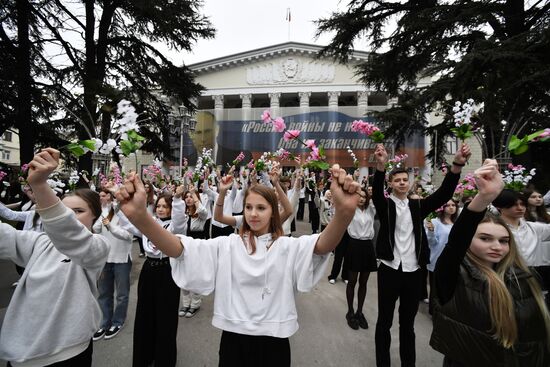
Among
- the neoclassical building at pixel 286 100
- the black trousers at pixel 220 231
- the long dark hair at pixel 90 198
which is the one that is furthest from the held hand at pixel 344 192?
the neoclassical building at pixel 286 100

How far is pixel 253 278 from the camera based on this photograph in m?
1.57

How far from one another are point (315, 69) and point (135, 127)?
3373 centimetres

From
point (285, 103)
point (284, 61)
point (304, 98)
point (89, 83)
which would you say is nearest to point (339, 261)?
point (89, 83)

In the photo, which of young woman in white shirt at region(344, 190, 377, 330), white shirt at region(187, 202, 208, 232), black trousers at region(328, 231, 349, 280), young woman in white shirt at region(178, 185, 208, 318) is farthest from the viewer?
black trousers at region(328, 231, 349, 280)

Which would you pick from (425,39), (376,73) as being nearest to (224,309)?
(425,39)

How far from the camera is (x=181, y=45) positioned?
1318 cm

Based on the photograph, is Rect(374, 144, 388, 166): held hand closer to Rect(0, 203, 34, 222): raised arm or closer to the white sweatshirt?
the white sweatshirt

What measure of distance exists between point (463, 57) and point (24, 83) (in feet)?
46.2

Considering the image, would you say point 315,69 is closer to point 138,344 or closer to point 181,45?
point 181,45

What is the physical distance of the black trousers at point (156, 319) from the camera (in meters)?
2.74

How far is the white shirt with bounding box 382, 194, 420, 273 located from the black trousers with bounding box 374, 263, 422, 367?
0.07 metres

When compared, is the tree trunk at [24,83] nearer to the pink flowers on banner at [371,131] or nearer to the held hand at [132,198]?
the held hand at [132,198]

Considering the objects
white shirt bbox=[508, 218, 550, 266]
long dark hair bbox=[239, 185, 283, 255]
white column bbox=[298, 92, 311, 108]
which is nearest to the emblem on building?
white column bbox=[298, 92, 311, 108]

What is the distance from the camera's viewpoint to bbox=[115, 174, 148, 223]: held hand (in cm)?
127
